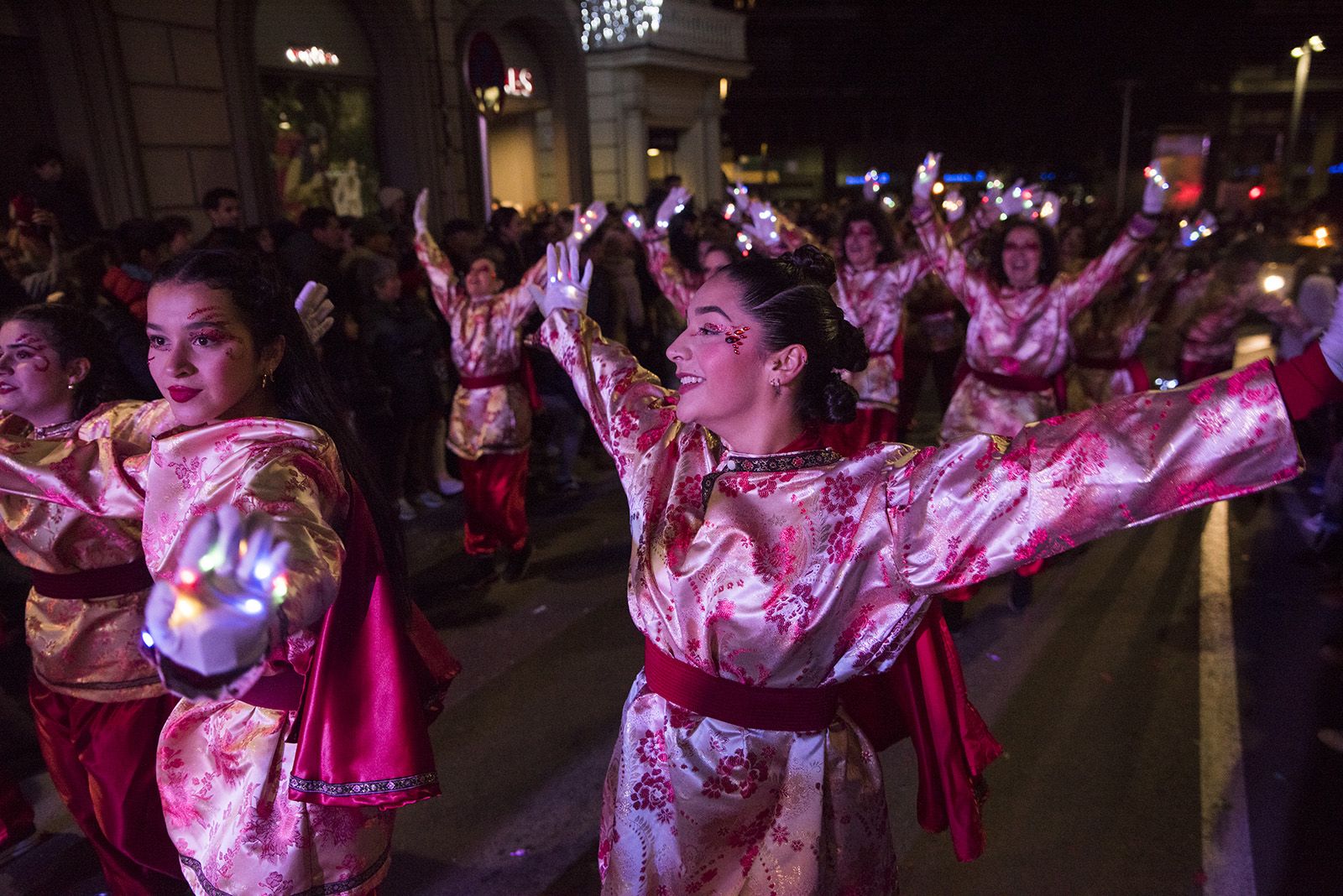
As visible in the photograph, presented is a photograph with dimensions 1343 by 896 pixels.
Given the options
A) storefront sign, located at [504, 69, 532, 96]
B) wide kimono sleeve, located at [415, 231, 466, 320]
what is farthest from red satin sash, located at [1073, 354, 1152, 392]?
storefront sign, located at [504, 69, 532, 96]

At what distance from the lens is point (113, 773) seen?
7.77 ft

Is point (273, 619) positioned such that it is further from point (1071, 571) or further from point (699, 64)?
point (699, 64)

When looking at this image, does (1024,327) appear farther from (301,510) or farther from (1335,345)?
(301,510)

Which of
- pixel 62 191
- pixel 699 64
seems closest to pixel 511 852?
pixel 62 191

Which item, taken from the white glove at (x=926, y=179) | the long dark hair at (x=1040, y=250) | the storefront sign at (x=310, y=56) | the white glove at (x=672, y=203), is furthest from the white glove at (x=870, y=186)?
the storefront sign at (x=310, y=56)

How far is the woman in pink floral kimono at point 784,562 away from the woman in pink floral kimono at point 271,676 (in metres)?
0.47

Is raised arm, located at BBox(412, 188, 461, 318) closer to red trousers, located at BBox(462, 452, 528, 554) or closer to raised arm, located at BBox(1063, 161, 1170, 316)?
red trousers, located at BBox(462, 452, 528, 554)

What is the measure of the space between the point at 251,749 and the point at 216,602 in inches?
29.2

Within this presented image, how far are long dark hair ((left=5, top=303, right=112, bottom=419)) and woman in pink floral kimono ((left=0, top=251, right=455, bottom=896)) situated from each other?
2.76 ft

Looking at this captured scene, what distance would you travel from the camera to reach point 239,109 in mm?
8102

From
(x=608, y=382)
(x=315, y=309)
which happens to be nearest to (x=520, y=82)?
(x=315, y=309)

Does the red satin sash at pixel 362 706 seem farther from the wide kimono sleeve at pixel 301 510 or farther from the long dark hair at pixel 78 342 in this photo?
the long dark hair at pixel 78 342

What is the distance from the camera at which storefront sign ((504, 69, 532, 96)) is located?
13.7m

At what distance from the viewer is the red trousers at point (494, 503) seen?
201 inches
